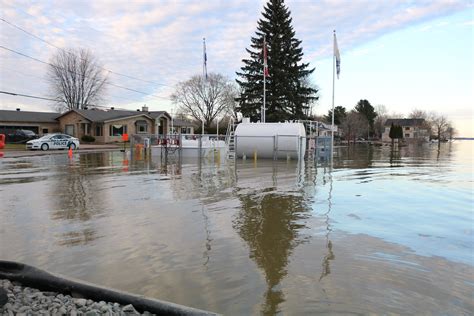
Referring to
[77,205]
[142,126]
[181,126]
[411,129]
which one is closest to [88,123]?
[142,126]

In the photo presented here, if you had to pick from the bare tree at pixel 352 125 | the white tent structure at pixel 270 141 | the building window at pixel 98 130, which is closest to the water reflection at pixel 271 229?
the white tent structure at pixel 270 141

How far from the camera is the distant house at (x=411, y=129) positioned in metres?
101

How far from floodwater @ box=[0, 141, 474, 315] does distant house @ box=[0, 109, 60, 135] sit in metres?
Result: 43.5

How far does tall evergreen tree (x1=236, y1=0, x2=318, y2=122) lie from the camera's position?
4275cm

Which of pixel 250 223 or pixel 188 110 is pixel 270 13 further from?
pixel 250 223

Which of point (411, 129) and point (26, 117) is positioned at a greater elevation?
point (411, 129)

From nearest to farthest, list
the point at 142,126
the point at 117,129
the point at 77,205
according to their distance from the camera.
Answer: the point at 77,205, the point at 117,129, the point at 142,126

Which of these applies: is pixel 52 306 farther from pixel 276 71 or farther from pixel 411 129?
pixel 411 129

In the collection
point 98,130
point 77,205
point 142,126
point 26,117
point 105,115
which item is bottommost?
point 77,205

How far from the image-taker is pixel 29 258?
551 cm

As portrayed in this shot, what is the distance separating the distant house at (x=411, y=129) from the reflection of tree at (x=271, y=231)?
98196mm

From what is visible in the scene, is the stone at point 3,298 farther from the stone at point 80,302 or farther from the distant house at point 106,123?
the distant house at point 106,123

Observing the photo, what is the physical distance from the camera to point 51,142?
114 ft

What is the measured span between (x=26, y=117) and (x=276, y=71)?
110 ft
